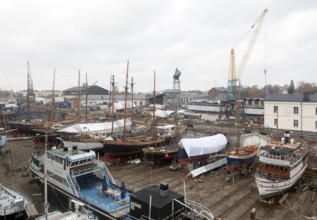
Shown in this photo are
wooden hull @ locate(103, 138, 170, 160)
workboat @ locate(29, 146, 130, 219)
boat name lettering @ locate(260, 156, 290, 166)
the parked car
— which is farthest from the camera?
wooden hull @ locate(103, 138, 170, 160)

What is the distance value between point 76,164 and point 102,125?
24402 mm

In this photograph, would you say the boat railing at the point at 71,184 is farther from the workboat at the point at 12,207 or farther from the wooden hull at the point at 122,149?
the wooden hull at the point at 122,149

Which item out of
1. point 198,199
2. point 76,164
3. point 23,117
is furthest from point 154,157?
point 23,117

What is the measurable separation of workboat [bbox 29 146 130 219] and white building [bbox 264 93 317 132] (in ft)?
92.8

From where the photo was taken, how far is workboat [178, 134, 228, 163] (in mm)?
26562

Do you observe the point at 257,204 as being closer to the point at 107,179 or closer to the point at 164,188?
the point at 164,188

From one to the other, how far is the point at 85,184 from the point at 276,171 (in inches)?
609

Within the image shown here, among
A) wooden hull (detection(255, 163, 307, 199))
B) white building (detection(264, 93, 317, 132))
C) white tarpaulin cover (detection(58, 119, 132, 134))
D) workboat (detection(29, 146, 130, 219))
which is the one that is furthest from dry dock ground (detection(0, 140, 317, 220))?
white building (detection(264, 93, 317, 132))

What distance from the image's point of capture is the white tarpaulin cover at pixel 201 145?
26541 mm

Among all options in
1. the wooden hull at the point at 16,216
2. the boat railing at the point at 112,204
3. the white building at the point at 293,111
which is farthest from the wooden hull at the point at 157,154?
the white building at the point at 293,111

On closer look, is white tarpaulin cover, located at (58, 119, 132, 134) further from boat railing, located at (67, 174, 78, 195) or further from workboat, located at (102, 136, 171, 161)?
boat railing, located at (67, 174, 78, 195)

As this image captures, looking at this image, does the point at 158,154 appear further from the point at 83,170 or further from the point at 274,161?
the point at 274,161

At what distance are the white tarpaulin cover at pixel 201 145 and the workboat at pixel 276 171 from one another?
7504 mm

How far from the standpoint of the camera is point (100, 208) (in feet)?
49.1
